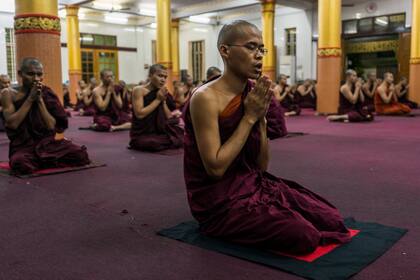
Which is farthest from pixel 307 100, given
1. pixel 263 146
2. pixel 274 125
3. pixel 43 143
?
pixel 263 146

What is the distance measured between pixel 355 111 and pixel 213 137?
28.4ft

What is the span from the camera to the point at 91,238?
9.47ft

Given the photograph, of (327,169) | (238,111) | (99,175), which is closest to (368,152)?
(327,169)

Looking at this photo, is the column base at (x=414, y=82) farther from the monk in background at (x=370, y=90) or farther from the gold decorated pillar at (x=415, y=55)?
the monk in background at (x=370, y=90)

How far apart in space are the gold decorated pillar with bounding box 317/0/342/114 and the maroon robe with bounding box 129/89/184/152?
6.64 metres

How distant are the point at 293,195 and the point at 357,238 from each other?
0.43 metres

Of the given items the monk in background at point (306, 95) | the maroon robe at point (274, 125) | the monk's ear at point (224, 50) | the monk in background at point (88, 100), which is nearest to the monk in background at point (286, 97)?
the monk in background at point (306, 95)

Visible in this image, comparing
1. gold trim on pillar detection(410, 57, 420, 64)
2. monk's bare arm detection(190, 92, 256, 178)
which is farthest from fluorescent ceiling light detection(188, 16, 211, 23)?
monk's bare arm detection(190, 92, 256, 178)

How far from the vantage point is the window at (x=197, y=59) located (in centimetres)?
2402

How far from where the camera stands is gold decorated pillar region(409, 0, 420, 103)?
46.7ft

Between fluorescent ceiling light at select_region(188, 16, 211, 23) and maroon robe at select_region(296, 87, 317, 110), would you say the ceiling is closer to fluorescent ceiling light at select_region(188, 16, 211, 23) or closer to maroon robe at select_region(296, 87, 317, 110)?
fluorescent ceiling light at select_region(188, 16, 211, 23)

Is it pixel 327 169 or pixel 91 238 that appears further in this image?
pixel 327 169

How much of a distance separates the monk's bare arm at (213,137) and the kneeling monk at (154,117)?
398 cm

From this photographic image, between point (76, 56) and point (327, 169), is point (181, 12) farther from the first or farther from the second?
point (327, 169)
